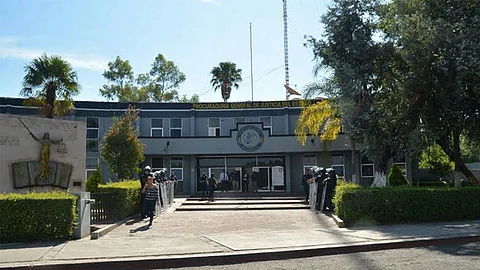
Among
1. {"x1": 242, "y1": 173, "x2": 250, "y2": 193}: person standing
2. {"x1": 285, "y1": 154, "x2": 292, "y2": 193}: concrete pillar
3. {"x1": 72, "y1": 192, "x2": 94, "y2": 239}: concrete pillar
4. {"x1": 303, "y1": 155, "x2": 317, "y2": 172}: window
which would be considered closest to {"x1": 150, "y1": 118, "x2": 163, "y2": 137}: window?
{"x1": 242, "y1": 173, "x2": 250, "y2": 193}: person standing

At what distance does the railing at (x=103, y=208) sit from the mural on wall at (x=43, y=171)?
2.89 m

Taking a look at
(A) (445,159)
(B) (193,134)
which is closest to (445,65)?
(A) (445,159)

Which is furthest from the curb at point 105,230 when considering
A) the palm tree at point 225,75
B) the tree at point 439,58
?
the palm tree at point 225,75

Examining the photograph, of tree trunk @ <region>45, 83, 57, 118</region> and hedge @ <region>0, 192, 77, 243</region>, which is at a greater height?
tree trunk @ <region>45, 83, 57, 118</region>

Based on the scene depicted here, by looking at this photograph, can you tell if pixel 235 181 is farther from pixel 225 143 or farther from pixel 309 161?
pixel 309 161

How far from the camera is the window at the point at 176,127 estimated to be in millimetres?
37656

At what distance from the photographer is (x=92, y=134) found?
1448 inches

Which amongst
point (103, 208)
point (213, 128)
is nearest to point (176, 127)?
point (213, 128)

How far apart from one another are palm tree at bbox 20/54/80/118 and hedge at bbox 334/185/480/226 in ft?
53.8

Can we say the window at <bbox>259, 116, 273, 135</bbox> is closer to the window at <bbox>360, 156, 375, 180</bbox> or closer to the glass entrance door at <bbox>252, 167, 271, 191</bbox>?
the glass entrance door at <bbox>252, 167, 271, 191</bbox>

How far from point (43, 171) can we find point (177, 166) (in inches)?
742

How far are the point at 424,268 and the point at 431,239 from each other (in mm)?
3352

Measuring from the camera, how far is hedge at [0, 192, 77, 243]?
1184 centimetres

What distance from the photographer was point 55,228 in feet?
39.8
